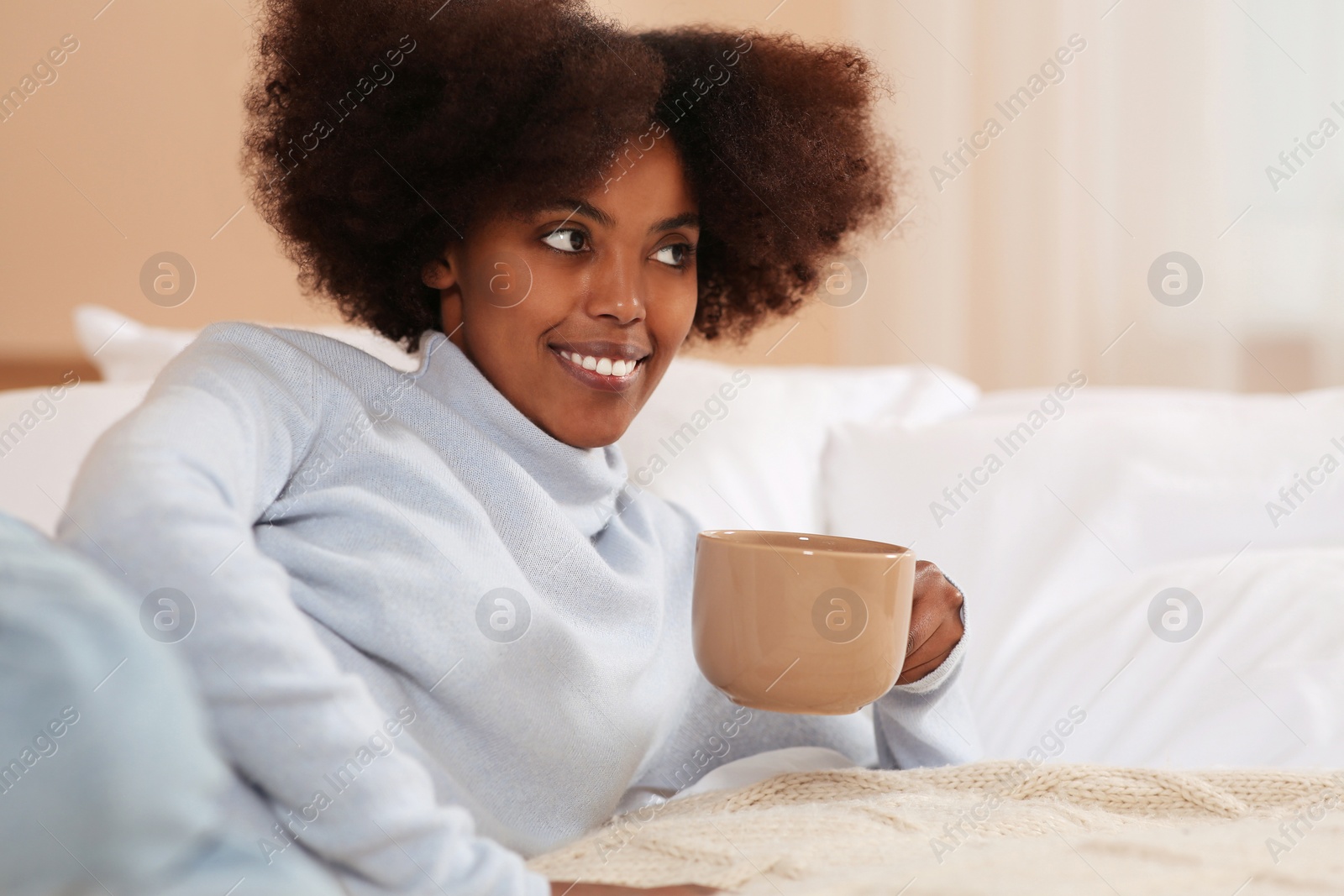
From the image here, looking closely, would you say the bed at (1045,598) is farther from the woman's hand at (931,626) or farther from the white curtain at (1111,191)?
the white curtain at (1111,191)

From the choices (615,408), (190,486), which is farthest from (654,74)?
(190,486)

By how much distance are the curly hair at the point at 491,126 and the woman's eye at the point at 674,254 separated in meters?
0.07

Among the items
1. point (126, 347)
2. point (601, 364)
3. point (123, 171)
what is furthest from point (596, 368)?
point (123, 171)

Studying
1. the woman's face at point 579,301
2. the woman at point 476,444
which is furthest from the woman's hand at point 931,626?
the woman's face at point 579,301

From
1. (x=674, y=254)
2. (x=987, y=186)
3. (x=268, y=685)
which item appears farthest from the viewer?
(x=987, y=186)

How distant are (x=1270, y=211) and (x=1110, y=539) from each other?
921mm

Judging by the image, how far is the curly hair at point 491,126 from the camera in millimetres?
878

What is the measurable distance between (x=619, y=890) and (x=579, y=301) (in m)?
0.42

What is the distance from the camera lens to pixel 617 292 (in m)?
0.87

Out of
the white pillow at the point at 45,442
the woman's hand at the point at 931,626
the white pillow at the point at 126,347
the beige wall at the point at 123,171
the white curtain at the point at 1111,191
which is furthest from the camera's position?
the white curtain at the point at 1111,191

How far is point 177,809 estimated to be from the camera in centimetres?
42

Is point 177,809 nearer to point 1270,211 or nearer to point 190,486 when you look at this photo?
point 190,486

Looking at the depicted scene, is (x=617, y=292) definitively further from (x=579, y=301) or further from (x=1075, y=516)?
(x=1075, y=516)

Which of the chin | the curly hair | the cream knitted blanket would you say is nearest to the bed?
the cream knitted blanket
